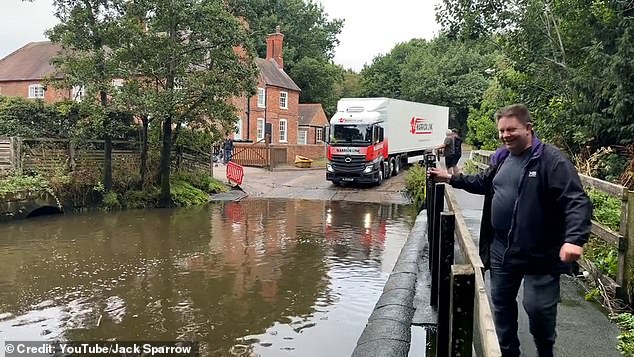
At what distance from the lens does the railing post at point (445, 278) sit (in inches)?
170

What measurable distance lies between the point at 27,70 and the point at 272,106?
17.3 metres

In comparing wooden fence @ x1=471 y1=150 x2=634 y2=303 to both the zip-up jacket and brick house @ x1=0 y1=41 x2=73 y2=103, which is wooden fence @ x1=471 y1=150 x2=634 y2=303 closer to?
the zip-up jacket

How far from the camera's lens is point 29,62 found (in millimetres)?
40531

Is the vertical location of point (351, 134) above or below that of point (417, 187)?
above

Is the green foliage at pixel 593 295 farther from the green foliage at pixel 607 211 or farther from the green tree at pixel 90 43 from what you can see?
the green tree at pixel 90 43

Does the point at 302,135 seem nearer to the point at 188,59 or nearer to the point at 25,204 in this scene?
the point at 188,59

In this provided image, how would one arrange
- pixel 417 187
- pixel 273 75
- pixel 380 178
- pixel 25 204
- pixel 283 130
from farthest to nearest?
1. pixel 283 130
2. pixel 273 75
3. pixel 380 178
4. pixel 417 187
5. pixel 25 204

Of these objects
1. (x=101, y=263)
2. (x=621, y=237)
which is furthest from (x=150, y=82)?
(x=621, y=237)

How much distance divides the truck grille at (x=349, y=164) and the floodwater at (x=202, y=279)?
7.45 m

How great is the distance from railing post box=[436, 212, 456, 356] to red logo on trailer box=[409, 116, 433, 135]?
24516 mm

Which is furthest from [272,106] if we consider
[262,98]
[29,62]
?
[29,62]

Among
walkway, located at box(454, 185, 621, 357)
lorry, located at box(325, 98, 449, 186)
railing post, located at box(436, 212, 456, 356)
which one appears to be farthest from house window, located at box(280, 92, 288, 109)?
railing post, located at box(436, 212, 456, 356)

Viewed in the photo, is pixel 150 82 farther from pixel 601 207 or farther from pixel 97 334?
pixel 601 207

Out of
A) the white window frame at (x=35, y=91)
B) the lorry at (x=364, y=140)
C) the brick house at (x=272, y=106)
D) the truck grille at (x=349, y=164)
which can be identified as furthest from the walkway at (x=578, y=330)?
the white window frame at (x=35, y=91)
